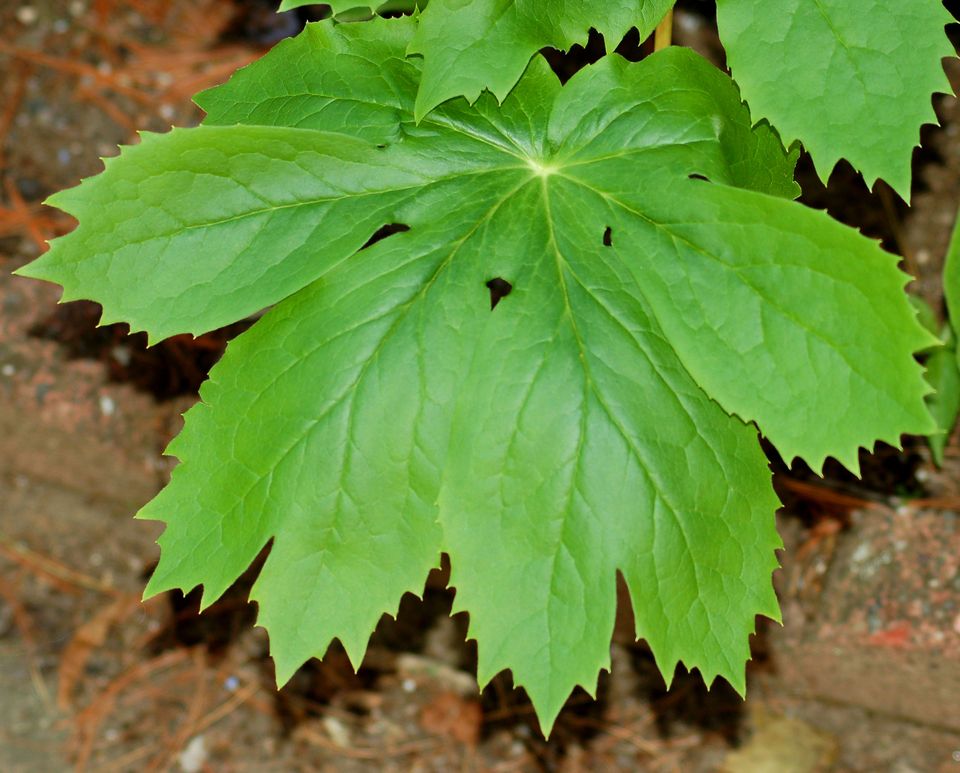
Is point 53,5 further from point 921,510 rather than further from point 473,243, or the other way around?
point 921,510

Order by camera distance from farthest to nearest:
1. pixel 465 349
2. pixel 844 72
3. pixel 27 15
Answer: pixel 27 15 → pixel 465 349 → pixel 844 72

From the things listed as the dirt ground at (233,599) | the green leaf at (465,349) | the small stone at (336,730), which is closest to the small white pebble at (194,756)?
the dirt ground at (233,599)

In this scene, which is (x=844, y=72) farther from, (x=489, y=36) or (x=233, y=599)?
(x=233, y=599)

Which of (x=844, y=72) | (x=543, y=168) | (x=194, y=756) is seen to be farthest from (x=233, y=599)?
(x=844, y=72)

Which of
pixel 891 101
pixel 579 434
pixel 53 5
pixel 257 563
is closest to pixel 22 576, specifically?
pixel 257 563

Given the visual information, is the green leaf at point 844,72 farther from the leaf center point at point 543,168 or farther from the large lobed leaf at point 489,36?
the leaf center point at point 543,168

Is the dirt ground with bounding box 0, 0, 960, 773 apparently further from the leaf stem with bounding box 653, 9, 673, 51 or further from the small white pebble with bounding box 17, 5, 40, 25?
the leaf stem with bounding box 653, 9, 673, 51
